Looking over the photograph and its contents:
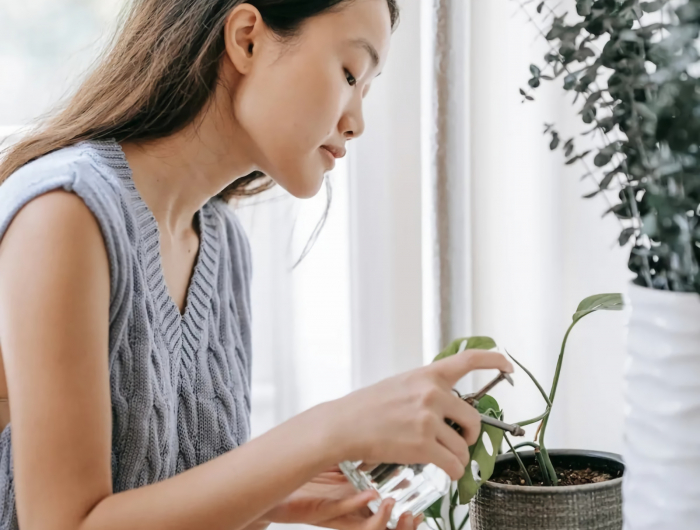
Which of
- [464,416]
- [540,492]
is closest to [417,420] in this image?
[464,416]

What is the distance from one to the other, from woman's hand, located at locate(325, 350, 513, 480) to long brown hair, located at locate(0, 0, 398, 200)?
427 millimetres

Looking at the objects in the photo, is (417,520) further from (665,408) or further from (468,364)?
(665,408)

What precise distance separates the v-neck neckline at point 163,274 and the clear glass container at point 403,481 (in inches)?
13.5

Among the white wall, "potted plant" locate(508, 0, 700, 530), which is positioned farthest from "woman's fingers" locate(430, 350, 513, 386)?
the white wall

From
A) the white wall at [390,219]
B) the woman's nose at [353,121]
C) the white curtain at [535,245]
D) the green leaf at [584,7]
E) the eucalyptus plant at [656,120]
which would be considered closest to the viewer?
the eucalyptus plant at [656,120]

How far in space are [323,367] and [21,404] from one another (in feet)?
2.30

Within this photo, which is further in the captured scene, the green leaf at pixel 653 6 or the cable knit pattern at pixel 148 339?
the cable knit pattern at pixel 148 339

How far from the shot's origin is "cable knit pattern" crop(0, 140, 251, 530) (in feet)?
2.48

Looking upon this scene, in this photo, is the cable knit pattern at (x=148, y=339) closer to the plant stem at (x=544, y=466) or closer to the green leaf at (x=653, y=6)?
the plant stem at (x=544, y=466)

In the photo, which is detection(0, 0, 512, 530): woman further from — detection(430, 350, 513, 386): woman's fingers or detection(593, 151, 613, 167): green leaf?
detection(593, 151, 613, 167): green leaf

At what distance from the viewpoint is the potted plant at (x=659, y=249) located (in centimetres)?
45

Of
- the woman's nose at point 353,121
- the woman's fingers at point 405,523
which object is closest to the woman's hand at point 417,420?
the woman's fingers at point 405,523

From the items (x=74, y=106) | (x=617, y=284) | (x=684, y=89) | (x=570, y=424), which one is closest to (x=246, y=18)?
(x=74, y=106)

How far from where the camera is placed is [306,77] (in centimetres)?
82
